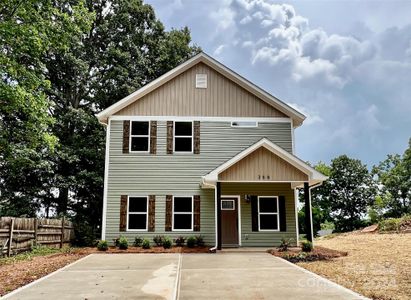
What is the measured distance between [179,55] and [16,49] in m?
12.7

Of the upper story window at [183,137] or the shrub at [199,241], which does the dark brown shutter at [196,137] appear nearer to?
the upper story window at [183,137]

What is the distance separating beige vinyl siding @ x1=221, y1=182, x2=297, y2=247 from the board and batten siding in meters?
1.15

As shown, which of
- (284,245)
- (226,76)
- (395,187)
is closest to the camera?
(284,245)

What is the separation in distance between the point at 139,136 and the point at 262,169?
18.4 feet

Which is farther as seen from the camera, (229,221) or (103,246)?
(229,221)

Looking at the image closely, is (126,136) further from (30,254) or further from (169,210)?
(30,254)

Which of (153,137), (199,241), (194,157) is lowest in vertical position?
(199,241)

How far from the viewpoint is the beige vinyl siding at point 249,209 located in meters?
15.4

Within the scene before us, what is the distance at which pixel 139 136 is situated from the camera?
1616cm

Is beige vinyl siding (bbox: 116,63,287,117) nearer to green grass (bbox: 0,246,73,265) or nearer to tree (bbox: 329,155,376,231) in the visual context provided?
green grass (bbox: 0,246,73,265)

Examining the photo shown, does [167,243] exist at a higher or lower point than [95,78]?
lower

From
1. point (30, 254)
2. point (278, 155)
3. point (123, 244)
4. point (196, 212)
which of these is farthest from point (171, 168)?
point (30, 254)

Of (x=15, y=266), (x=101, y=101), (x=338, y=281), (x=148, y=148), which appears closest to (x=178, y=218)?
(x=148, y=148)

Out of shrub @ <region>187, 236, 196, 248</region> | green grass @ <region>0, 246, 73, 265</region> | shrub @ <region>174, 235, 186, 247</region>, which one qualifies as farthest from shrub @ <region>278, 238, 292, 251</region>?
green grass @ <region>0, 246, 73, 265</region>
